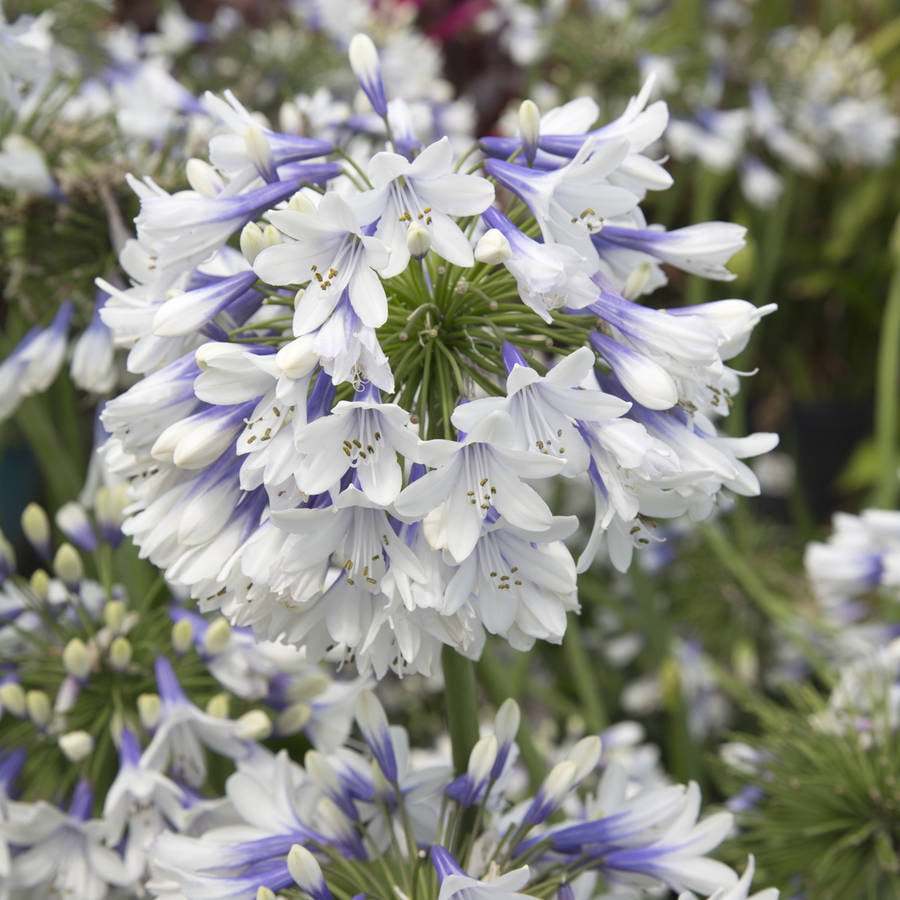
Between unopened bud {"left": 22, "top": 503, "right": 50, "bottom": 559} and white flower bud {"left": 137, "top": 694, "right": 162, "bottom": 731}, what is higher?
unopened bud {"left": 22, "top": 503, "right": 50, "bottom": 559}

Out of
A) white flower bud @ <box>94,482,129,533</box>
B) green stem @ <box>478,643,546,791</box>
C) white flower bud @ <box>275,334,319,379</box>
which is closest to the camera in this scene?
Answer: white flower bud @ <box>275,334,319,379</box>

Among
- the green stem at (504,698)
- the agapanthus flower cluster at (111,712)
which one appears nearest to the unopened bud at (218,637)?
the agapanthus flower cluster at (111,712)

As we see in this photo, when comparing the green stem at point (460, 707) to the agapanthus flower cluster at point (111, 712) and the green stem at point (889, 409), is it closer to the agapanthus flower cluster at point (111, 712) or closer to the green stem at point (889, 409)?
the agapanthus flower cluster at point (111, 712)

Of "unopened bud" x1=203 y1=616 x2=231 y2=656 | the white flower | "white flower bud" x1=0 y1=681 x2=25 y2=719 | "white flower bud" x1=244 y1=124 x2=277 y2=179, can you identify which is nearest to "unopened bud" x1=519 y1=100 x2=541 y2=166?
the white flower

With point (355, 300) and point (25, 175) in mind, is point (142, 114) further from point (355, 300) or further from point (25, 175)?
point (355, 300)

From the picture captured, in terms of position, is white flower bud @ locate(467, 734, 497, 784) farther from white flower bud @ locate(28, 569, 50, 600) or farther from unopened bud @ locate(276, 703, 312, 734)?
white flower bud @ locate(28, 569, 50, 600)

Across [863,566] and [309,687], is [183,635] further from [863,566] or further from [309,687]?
[863,566]
